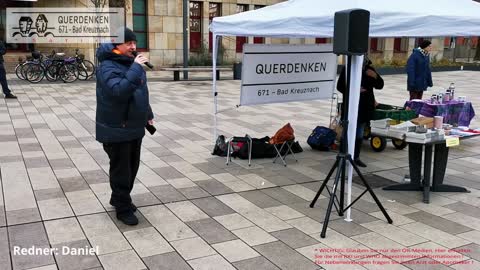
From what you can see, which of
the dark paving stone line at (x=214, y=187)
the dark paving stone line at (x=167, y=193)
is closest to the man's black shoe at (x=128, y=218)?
the dark paving stone line at (x=167, y=193)

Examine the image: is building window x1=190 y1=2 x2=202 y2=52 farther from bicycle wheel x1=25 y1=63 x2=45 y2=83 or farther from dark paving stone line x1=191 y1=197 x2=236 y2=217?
dark paving stone line x1=191 y1=197 x2=236 y2=217

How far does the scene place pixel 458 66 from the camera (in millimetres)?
26875

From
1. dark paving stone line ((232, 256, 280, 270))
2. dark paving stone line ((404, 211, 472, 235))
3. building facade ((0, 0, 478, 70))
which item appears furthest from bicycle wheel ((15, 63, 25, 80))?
dark paving stone line ((404, 211, 472, 235))

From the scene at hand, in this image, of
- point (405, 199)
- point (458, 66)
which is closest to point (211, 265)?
point (405, 199)

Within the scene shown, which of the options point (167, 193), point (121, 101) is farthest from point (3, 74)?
point (121, 101)

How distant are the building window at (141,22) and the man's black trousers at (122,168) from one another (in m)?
18.4

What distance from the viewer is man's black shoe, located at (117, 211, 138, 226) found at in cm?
468

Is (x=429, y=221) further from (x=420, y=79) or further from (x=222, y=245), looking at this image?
(x=420, y=79)

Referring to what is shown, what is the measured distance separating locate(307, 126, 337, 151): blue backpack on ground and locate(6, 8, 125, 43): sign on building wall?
14571mm

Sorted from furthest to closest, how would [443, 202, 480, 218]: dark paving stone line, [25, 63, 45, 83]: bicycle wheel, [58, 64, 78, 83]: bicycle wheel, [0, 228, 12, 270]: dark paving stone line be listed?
[58, 64, 78, 83]: bicycle wheel, [25, 63, 45, 83]: bicycle wheel, [443, 202, 480, 218]: dark paving stone line, [0, 228, 12, 270]: dark paving stone line

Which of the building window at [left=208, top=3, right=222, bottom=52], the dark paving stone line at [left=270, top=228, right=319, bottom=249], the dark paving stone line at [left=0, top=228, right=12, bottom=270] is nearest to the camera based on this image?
the dark paving stone line at [left=0, top=228, right=12, bottom=270]

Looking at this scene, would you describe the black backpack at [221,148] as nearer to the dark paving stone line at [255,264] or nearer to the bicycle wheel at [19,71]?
the dark paving stone line at [255,264]

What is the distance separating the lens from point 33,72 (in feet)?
53.3

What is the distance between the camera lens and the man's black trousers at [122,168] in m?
4.52
